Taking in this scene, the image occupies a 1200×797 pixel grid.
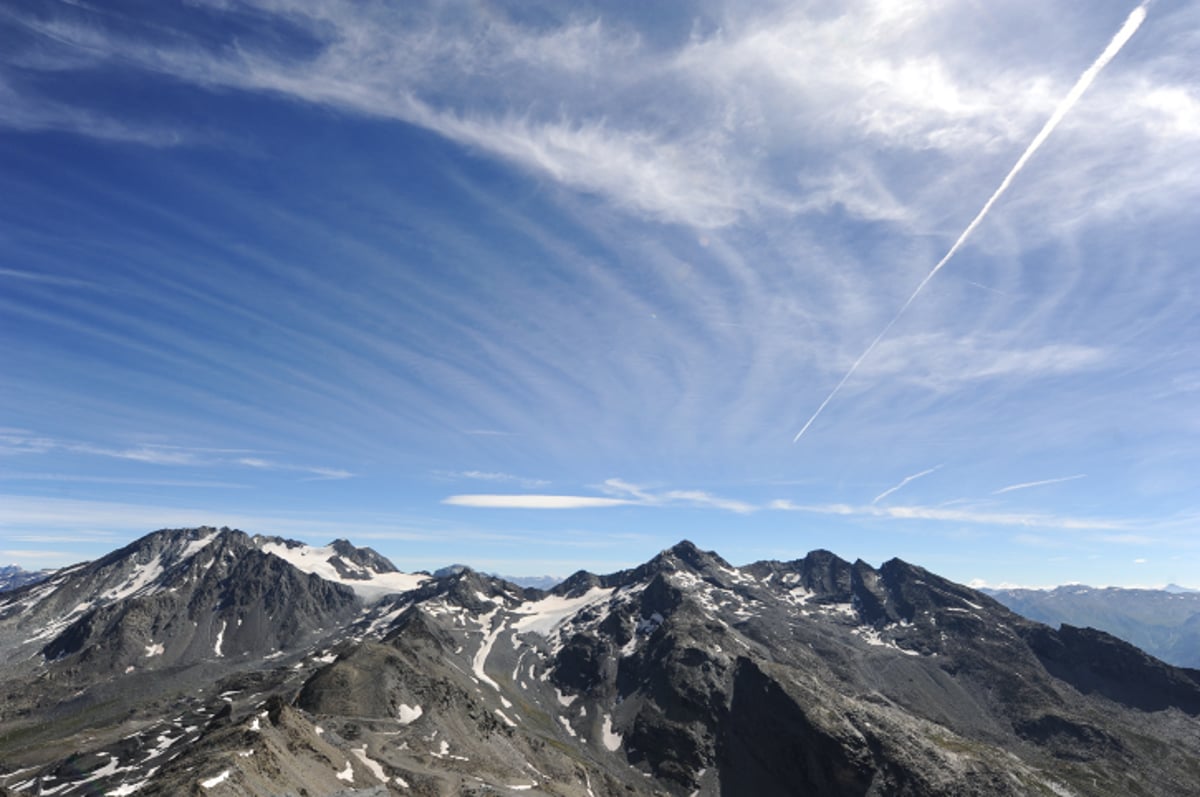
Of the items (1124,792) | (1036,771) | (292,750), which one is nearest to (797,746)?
(1036,771)

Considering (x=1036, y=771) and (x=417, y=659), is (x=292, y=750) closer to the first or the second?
(x=417, y=659)

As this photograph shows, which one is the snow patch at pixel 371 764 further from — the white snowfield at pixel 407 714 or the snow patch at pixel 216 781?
the snow patch at pixel 216 781

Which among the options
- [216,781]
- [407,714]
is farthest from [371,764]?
[407,714]

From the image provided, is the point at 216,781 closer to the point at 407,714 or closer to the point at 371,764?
the point at 371,764

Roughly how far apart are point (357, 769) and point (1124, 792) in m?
233

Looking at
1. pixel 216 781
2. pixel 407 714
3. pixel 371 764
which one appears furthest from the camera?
pixel 407 714

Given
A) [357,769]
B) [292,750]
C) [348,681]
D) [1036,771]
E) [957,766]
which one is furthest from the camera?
[1036,771]

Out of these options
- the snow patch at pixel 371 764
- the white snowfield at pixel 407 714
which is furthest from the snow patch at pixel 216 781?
the white snowfield at pixel 407 714

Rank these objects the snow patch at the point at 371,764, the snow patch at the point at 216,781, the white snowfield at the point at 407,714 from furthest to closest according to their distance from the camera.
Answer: the white snowfield at the point at 407,714, the snow patch at the point at 371,764, the snow patch at the point at 216,781

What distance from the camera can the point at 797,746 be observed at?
18650 cm

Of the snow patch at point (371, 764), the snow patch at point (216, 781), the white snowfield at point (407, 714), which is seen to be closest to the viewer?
the snow patch at point (216, 781)

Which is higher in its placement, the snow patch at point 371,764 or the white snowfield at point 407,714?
the white snowfield at point 407,714

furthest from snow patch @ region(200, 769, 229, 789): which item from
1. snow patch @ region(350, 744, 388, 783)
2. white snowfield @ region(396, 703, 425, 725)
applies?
white snowfield @ region(396, 703, 425, 725)

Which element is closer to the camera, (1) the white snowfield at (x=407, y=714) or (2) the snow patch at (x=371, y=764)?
(2) the snow patch at (x=371, y=764)
